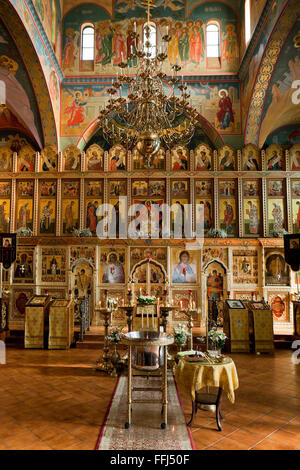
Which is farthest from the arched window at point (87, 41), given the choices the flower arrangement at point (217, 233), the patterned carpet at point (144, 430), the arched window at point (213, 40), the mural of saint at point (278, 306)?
the patterned carpet at point (144, 430)

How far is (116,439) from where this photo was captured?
4.60 meters

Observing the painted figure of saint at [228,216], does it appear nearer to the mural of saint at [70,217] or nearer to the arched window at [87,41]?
the mural of saint at [70,217]

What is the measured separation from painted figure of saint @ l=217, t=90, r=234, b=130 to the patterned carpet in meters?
11.4

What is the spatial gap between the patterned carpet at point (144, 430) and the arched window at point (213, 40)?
13648 mm

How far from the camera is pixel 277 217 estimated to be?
13.1 metres

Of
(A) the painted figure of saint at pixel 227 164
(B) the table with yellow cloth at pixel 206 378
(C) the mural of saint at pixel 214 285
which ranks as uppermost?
(A) the painted figure of saint at pixel 227 164

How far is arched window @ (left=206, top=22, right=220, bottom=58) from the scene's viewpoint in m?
14.8

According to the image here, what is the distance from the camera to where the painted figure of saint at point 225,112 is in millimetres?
14594

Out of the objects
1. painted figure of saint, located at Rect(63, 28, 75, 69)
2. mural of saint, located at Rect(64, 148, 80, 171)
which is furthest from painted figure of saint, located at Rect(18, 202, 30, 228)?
painted figure of saint, located at Rect(63, 28, 75, 69)

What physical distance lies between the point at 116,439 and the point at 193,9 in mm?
15801

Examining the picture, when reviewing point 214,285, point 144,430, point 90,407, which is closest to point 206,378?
point 144,430

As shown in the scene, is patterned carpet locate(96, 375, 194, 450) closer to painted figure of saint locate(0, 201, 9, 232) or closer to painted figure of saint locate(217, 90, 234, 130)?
painted figure of saint locate(0, 201, 9, 232)

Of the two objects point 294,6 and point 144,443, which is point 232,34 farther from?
point 144,443

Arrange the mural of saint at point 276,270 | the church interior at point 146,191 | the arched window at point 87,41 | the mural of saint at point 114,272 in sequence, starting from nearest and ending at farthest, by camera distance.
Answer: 1. the church interior at point 146,191
2. the mural of saint at point 276,270
3. the mural of saint at point 114,272
4. the arched window at point 87,41
